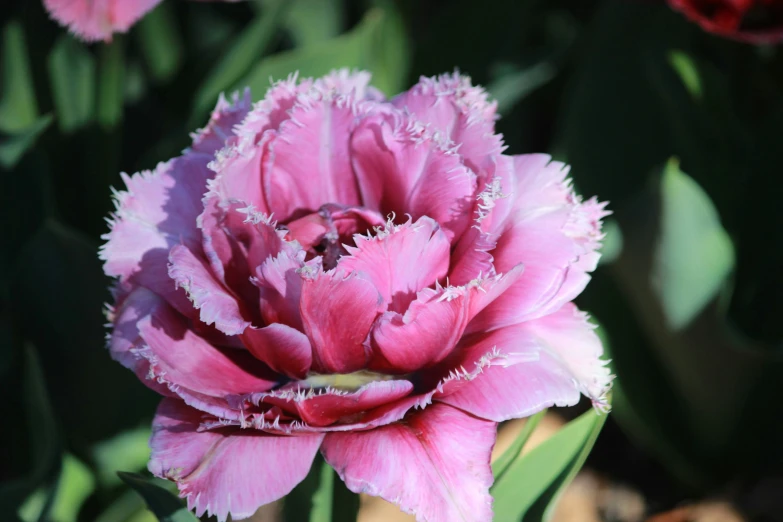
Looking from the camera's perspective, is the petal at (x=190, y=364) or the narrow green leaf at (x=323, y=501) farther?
the narrow green leaf at (x=323, y=501)

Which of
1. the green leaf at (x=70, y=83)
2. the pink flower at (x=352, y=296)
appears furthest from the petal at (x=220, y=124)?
the green leaf at (x=70, y=83)

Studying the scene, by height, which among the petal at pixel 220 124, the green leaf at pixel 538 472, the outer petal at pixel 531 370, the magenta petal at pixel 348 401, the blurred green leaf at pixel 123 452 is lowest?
the blurred green leaf at pixel 123 452

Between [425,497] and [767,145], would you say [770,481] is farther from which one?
[425,497]

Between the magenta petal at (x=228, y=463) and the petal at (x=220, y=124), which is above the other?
the petal at (x=220, y=124)

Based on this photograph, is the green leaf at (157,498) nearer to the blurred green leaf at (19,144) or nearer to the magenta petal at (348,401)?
the magenta petal at (348,401)

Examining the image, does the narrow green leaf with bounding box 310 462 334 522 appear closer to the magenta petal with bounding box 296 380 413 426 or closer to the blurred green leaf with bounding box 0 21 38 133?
the magenta petal with bounding box 296 380 413 426

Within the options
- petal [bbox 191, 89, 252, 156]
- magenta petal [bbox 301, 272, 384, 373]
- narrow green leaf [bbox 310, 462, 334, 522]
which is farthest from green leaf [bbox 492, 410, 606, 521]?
petal [bbox 191, 89, 252, 156]

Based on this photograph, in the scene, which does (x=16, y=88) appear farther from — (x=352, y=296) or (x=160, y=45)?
(x=352, y=296)

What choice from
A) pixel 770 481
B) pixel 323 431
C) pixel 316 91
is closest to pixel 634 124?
pixel 770 481
